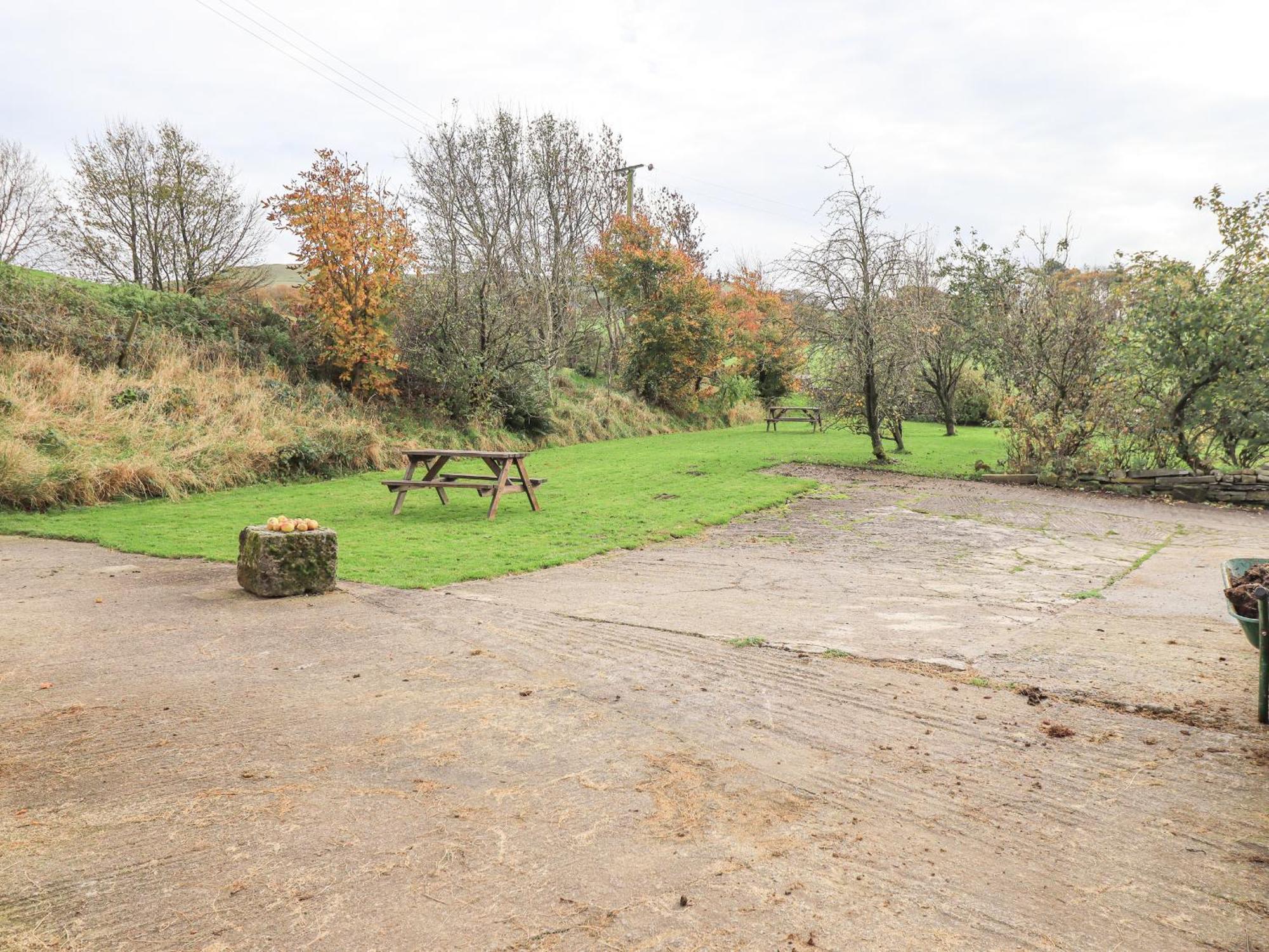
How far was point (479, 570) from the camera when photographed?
7.32 meters

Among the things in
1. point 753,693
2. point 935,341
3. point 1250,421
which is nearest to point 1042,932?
point 753,693

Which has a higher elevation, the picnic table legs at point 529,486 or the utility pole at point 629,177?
the utility pole at point 629,177

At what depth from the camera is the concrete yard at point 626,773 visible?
2.35 metres

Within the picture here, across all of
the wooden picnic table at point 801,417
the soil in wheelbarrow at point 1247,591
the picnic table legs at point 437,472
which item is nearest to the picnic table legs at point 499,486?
the picnic table legs at point 437,472

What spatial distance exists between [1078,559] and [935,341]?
14.4 meters

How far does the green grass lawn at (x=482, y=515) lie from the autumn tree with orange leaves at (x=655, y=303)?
9.14m

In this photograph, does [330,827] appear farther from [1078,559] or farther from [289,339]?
[289,339]

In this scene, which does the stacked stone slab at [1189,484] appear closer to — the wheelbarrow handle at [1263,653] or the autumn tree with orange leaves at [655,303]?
the wheelbarrow handle at [1263,653]

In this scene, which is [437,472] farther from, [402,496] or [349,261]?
[349,261]

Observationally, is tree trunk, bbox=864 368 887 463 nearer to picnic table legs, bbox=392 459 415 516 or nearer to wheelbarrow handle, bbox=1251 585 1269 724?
picnic table legs, bbox=392 459 415 516

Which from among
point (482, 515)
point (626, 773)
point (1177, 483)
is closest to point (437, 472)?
point (482, 515)

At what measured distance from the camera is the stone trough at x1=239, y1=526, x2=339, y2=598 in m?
6.23

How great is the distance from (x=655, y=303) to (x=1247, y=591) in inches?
910

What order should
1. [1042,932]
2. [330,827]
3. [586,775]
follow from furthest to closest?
1. [586,775]
2. [330,827]
3. [1042,932]
